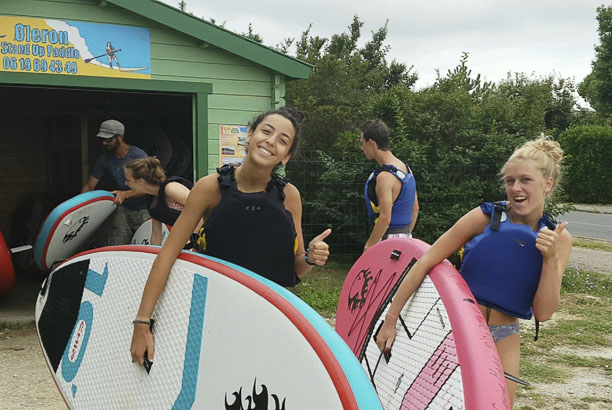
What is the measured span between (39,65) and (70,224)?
1.69 m

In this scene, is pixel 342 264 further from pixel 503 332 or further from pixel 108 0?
pixel 503 332

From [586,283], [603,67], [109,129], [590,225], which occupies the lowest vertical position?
[590,225]

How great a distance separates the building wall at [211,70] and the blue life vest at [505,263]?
5.00 m

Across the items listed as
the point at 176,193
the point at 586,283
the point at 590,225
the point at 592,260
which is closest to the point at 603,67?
the point at 590,225

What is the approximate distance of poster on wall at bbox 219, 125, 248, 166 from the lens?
7352 mm

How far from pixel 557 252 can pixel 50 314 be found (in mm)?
2546

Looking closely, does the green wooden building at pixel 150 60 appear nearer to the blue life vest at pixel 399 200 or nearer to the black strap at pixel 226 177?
the blue life vest at pixel 399 200

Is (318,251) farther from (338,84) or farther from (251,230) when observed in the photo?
(338,84)

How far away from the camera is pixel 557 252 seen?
8.30ft

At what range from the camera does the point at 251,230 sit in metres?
2.50

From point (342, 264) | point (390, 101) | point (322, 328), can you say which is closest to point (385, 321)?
point (322, 328)

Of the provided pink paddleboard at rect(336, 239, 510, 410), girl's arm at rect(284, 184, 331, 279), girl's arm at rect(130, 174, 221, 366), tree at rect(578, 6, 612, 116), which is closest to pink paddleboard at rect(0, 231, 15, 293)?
pink paddleboard at rect(336, 239, 510, 410)

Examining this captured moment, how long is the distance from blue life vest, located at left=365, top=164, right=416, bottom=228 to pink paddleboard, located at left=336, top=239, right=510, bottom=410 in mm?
1496

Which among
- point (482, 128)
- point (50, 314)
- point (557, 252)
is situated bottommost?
point (50, 314)
